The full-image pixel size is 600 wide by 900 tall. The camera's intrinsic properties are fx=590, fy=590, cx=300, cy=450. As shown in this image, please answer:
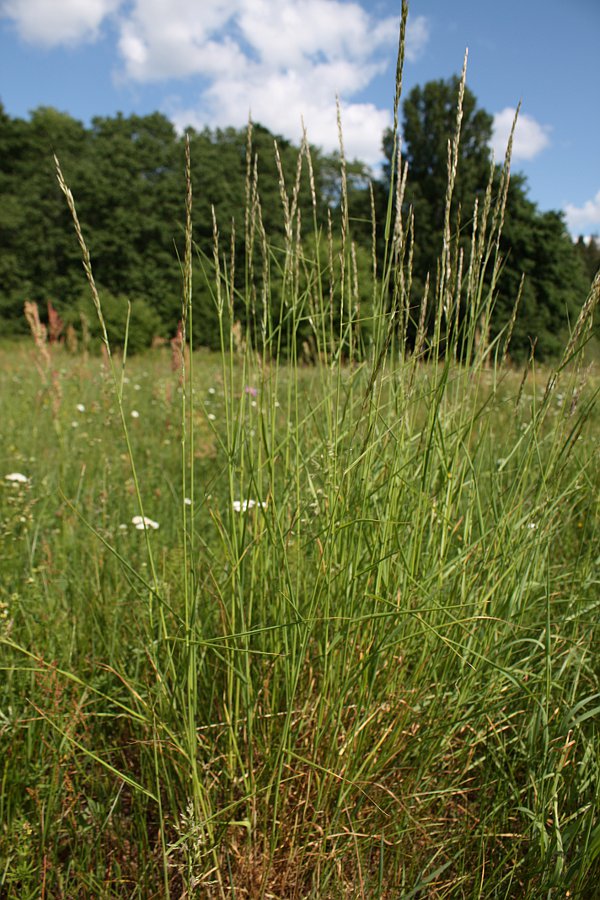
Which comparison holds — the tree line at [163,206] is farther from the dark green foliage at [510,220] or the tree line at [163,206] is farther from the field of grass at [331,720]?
the field of grass at [331,720]

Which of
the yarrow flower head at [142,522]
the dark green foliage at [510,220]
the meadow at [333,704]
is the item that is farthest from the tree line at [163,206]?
the meadow at [333,704]

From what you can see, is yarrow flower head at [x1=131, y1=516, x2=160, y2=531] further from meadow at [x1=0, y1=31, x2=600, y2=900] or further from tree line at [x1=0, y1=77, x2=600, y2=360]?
tree line at [x1=0, y1=77, x2=600, y2=360]

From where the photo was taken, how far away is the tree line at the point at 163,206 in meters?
19.7

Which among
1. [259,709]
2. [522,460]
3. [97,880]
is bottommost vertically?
[97,880]

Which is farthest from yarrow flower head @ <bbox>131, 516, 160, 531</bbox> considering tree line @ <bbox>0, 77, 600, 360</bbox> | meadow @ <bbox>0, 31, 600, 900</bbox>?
tree line @ <bbox>0, 77, 600, 360</bbox>

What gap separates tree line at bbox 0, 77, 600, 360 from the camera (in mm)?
19734

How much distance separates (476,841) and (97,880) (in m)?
0.67

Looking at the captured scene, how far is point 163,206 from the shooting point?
87.6 feet

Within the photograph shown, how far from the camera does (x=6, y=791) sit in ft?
3.76

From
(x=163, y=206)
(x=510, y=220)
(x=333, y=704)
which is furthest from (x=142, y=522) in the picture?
(x=163, y=206)

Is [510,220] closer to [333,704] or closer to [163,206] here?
[163,206]

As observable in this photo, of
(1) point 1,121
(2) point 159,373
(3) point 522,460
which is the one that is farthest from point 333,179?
(3) point 522,460

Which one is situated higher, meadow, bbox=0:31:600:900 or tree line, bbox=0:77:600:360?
tree line, bbox=0:77:600:360

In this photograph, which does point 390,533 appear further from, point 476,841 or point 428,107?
point 428,107
